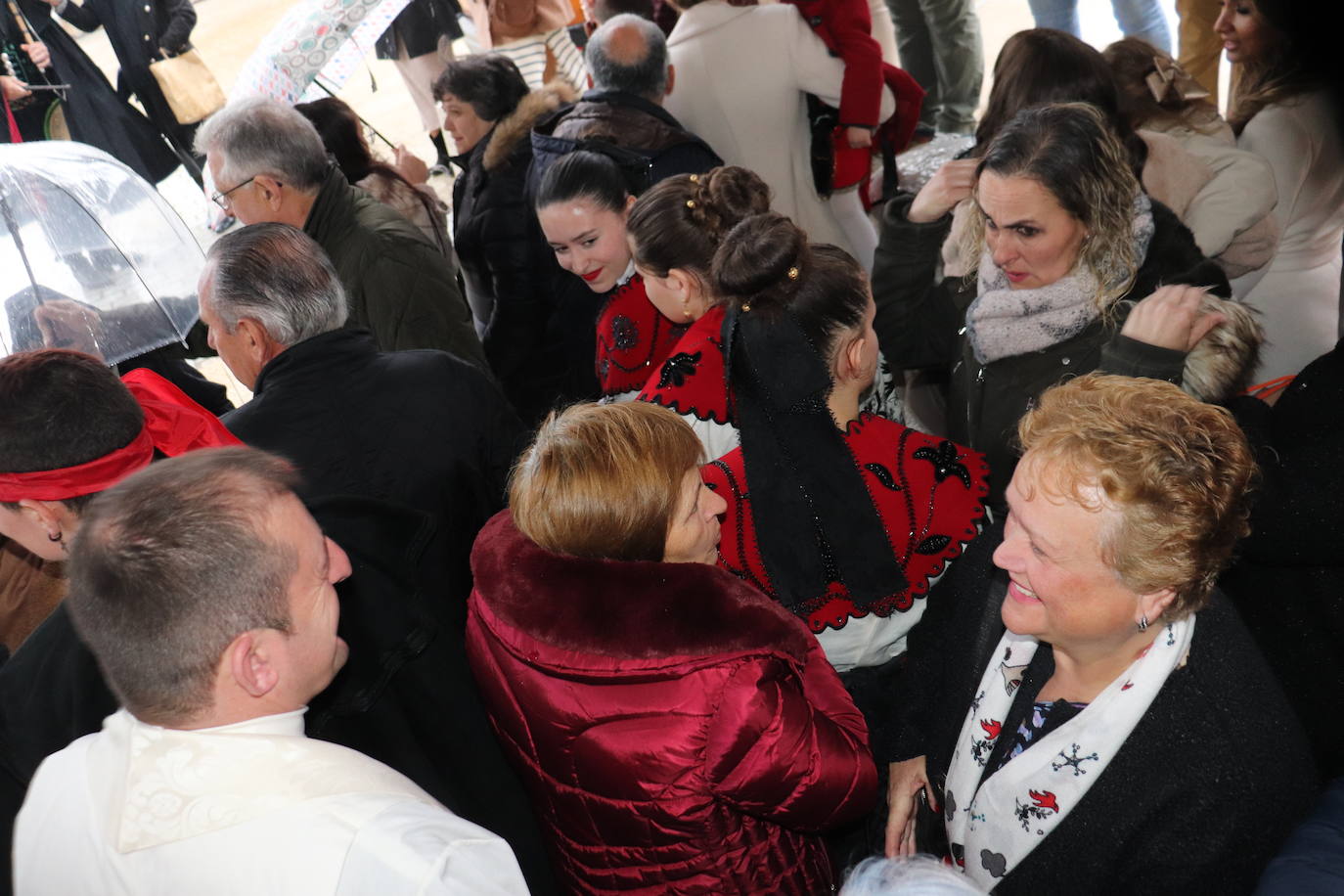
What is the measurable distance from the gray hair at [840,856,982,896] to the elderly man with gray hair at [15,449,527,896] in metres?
0.47

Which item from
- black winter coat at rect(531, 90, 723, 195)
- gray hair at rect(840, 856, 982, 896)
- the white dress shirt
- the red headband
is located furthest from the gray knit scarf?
the red headband

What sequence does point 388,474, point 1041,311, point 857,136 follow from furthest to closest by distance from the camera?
point 857,136 < point 388,474 < point 1041,311

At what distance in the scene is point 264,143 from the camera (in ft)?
10.8

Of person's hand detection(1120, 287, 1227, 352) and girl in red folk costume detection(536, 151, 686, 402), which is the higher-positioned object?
person's hand detection(1120, 287, 1227, 352)

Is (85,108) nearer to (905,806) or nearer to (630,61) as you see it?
(630,61)

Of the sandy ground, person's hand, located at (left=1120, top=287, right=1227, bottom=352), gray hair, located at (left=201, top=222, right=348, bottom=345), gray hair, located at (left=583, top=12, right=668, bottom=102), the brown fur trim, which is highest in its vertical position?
gray hair, located at (left=583, top=12, right=668, bottom=102)

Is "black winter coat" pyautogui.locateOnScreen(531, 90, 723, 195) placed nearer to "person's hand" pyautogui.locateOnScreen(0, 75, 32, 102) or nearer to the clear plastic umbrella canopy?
the clear plastic umbrella canopy

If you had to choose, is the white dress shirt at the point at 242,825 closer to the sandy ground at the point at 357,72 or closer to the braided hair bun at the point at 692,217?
the braided hair bun at the point at 692,217

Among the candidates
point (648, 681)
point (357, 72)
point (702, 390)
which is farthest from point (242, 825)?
point (357, 72)

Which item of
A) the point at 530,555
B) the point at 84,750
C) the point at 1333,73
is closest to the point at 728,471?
the point at 530,555

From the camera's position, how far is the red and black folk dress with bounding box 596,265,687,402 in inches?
121

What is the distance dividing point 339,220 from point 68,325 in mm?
898

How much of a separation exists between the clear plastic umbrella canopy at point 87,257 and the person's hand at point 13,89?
3.02 m

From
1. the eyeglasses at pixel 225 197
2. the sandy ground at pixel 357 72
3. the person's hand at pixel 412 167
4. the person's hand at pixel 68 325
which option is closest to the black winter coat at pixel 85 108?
the sandy ground at pixel 357 72
